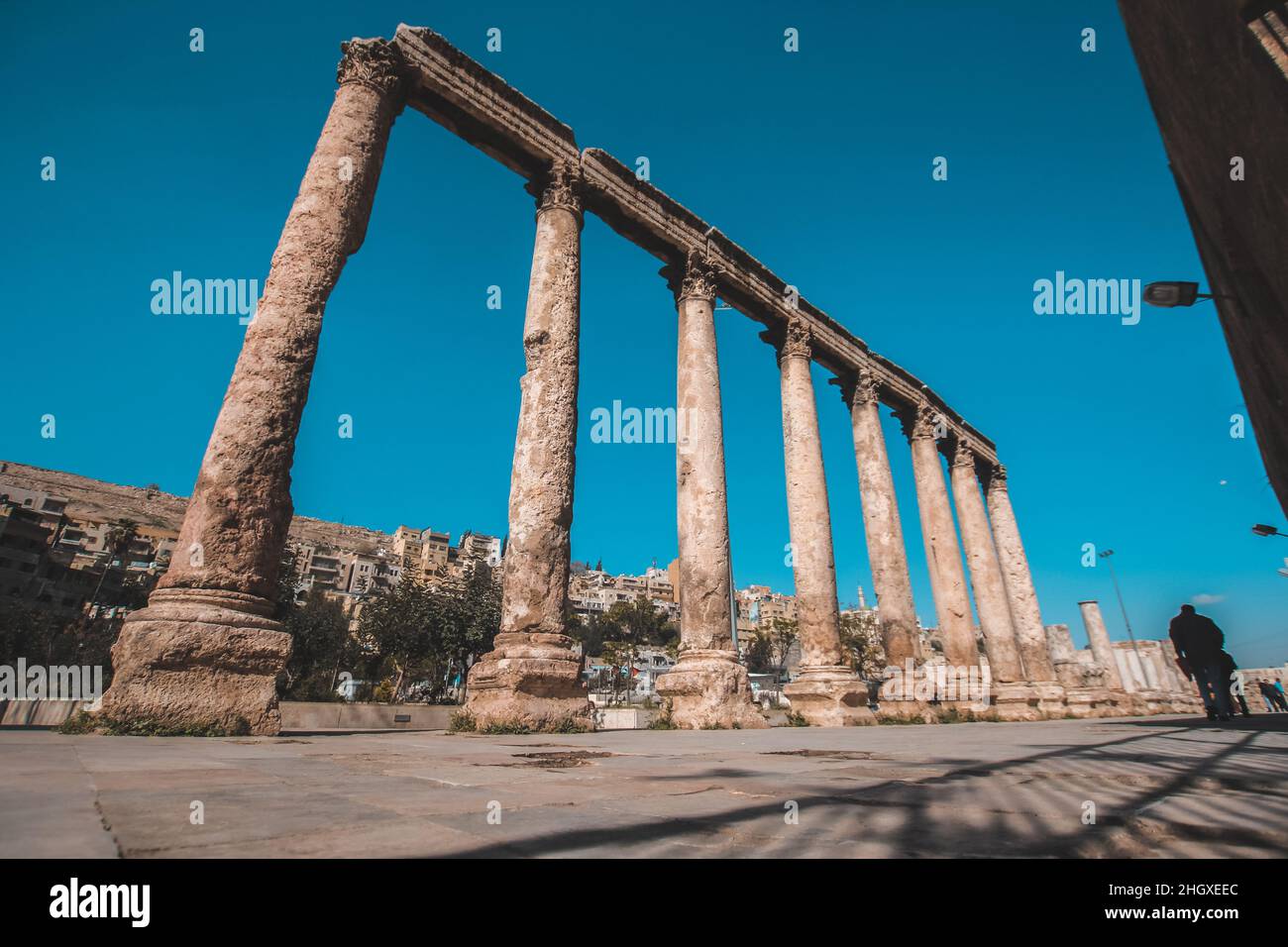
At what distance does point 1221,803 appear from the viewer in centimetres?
217

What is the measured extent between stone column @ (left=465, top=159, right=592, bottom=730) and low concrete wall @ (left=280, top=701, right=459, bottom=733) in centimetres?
535

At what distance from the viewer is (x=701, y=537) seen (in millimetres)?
11820

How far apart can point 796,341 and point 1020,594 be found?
12.6 meters

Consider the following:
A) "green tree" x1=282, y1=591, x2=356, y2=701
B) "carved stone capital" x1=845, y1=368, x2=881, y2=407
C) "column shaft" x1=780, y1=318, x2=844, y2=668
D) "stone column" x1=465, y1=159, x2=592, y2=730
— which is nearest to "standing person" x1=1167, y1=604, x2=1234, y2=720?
"column shaft" x1=780, y1=318, x2=844, y2=668

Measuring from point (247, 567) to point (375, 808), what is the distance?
5764 mm

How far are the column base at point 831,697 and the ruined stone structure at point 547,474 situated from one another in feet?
0.15

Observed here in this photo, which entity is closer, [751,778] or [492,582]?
[751,778]

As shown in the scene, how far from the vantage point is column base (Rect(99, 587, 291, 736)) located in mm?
5797

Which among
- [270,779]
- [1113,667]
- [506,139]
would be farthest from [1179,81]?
[1113,667]

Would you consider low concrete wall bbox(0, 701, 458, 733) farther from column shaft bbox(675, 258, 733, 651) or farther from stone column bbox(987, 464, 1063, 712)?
stone column bbox(987, 464, 1063, 712)

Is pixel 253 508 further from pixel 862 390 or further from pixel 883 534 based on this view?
pixel 862 390

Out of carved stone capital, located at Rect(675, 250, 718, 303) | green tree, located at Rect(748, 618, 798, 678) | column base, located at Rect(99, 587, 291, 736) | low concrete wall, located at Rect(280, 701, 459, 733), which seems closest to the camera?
column base, located at Rect(99, 587, 291, 736)

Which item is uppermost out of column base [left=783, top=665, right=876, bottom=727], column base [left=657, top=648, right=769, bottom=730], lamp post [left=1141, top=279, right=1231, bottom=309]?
lamp post [left=1141, top=279, right=1231, bottom=309]

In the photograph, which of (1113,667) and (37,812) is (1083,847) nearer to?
(37,812)
